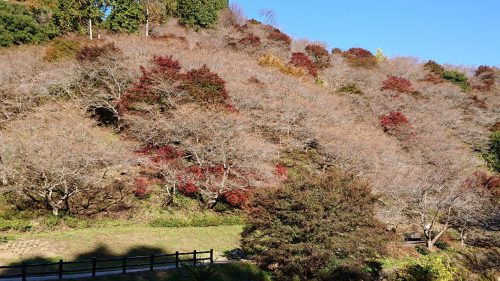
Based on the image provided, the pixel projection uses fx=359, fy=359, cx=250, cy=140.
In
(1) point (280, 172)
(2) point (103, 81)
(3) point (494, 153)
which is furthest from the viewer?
(3) point (494, 153)

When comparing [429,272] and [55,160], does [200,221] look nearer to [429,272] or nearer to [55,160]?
[55,160]

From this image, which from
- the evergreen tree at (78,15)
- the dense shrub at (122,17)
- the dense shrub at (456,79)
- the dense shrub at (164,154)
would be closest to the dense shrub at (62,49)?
the evergreen tree at (78,15)

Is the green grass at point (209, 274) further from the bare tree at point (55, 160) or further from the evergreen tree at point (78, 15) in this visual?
the evergreen tree at point (78, 15)

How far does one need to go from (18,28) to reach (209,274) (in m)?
39.6

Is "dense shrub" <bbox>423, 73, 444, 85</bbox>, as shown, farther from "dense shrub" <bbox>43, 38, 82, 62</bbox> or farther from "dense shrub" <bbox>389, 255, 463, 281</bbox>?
"dense shrub" <bbox>43, 38, 82, 62</bbox>

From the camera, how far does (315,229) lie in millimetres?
16797

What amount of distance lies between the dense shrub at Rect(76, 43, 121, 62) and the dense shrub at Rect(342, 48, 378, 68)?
40397 mm

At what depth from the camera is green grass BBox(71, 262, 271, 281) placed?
15.2m

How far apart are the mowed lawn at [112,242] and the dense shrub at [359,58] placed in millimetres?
46025

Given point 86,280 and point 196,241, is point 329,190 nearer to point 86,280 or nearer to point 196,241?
point 196,241

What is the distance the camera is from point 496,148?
46.8 meters

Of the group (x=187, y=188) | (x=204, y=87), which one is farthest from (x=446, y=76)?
(x=187, y=188)

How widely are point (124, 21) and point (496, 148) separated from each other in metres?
51.4

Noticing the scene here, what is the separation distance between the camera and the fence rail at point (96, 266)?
46.6 feet
